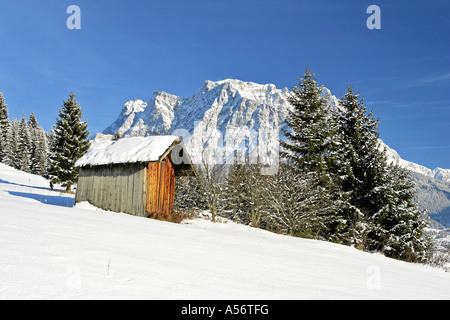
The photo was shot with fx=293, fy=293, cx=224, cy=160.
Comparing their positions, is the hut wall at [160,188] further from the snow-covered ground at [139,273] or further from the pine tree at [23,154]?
the pine tree at [23,154]

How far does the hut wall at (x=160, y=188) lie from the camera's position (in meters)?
13.0

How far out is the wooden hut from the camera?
1282 centimetres

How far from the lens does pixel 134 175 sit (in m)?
13.0

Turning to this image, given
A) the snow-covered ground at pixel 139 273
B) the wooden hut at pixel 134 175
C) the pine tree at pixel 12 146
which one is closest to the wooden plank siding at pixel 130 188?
the wooden hut at pixel 134 175

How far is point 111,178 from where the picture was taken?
13.5m

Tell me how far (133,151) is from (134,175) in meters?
1.15

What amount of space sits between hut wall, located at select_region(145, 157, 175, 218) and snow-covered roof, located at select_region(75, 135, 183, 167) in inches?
26.8

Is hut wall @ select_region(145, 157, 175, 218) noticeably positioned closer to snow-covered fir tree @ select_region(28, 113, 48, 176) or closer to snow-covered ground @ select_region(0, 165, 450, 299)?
snow-covered ground @ select_region(0, 165, 450, 299)

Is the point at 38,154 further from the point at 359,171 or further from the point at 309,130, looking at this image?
the point at 359,171

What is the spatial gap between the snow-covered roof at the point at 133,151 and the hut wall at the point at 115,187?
341 millimetres

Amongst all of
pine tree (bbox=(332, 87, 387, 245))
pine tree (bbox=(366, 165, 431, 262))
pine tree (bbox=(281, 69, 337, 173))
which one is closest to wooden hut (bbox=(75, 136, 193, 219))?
pine tree (bbox=(281, 69, 337, 173))
